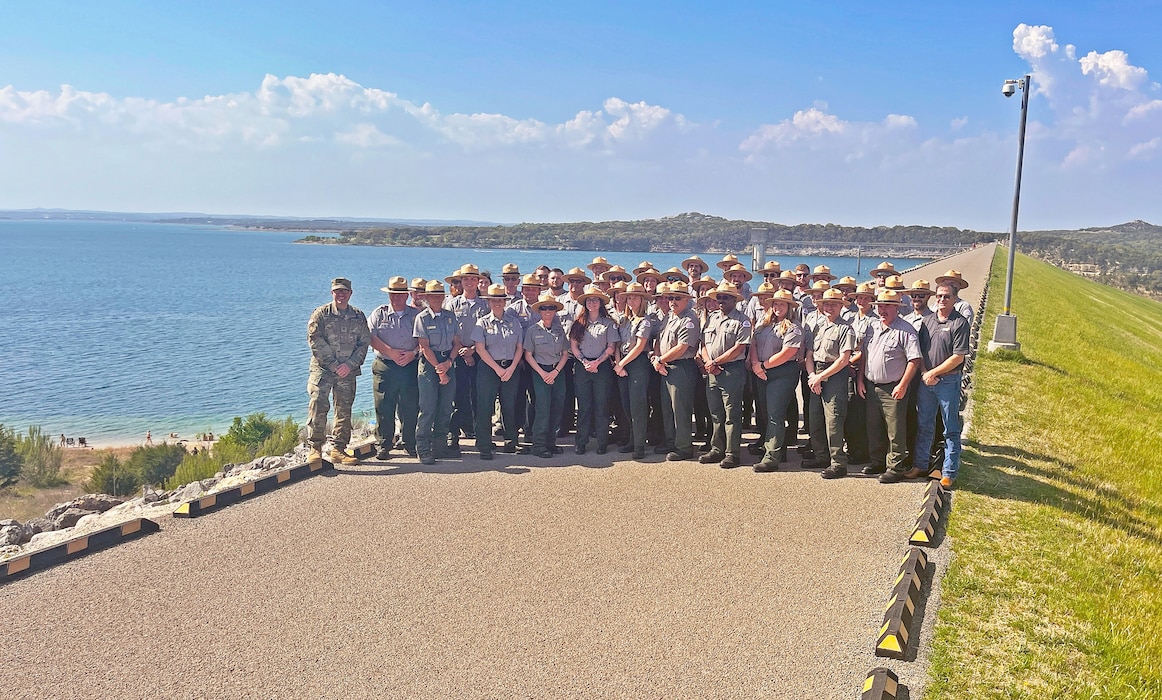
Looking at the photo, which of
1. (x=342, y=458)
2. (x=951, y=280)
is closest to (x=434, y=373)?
(x=342, y=458)

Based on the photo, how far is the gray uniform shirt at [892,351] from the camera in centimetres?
883

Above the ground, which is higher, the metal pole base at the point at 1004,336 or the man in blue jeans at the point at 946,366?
the man in blue jeans at the point at 946,366

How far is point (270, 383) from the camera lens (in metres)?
33.1

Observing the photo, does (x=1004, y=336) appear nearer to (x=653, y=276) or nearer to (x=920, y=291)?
(x=653, y=276)

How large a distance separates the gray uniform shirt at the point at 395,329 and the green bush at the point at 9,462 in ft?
37.2

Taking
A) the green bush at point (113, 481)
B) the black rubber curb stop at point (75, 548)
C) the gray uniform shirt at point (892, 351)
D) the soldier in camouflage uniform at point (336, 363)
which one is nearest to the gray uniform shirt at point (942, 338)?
the gray uniform shirt at point (892, 351)

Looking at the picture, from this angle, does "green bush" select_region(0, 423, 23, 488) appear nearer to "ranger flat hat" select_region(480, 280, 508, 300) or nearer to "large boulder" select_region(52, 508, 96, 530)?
"large boulder" select_region(52, 508, 96, 530)

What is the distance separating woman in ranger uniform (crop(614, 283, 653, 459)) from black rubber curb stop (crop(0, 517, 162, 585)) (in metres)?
5.33

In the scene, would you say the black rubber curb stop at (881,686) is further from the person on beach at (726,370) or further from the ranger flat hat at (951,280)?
the ranger flat hat at (951,280)

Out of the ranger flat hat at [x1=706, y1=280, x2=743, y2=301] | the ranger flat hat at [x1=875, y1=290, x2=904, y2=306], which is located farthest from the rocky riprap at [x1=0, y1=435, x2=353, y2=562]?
the ranger flat hat at [x1=875, y1=290, x2=904, y2=306]

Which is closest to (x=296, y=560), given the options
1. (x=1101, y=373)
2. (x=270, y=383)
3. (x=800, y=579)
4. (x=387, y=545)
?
(x=387, y=545)

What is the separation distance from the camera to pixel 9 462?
17609mm

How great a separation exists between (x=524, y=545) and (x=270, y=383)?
28633 mm

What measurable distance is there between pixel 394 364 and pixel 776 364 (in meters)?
4.65
